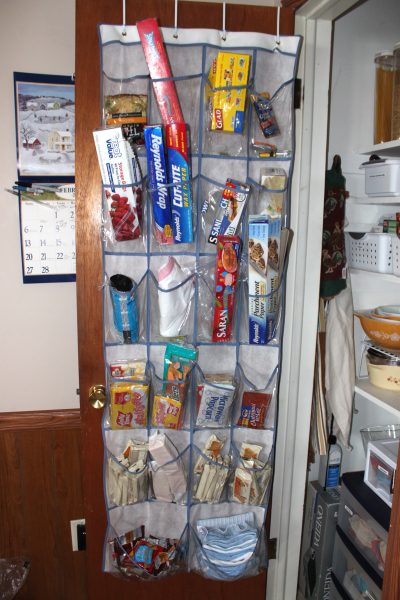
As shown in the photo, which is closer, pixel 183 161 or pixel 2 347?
pixel 183 161

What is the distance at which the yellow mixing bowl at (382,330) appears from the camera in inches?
55.4

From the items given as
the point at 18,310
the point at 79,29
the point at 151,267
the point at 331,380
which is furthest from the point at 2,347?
the point at 331,380

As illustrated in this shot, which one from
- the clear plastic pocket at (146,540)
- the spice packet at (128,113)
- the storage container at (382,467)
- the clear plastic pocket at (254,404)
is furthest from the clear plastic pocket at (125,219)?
the storage container at (382,467)

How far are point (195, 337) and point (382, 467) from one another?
747 mm

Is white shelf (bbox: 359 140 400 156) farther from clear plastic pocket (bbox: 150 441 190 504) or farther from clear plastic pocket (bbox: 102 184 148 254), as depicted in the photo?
clear plastic pocket (bbox: 150 441 190 504)

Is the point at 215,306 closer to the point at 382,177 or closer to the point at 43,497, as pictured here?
the point at 382,177

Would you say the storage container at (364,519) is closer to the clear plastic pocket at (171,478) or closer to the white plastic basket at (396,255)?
the clear plastic pocket at (171,478)

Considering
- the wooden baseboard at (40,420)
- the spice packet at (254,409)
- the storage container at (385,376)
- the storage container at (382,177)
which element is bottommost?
the wooden baseboard at (40,420)

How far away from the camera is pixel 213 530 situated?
57.8 inches

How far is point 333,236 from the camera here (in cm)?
147

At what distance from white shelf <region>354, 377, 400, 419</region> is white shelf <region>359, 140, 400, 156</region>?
779mm

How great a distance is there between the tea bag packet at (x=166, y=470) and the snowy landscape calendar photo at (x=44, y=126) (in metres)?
0.93

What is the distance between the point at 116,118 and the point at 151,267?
421mm

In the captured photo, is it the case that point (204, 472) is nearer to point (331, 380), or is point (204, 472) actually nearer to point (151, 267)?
point (331, 380)
